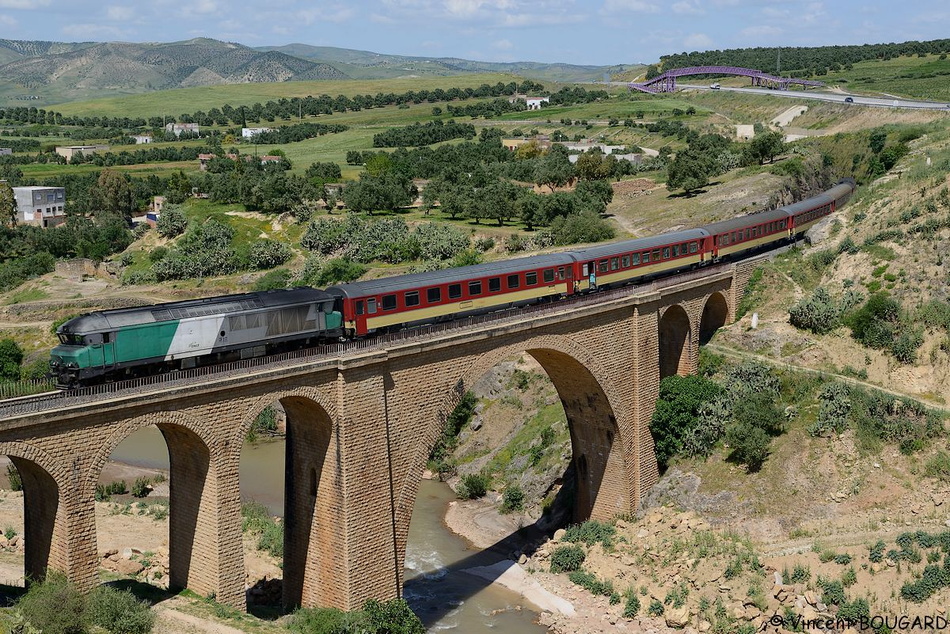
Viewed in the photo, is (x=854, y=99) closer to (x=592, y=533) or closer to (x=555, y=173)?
(x=555, y=173)

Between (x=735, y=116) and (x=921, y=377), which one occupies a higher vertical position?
(x=735, y=116)

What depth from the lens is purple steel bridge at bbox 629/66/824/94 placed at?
13812 cm

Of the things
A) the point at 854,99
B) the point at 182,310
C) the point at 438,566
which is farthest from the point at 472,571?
the point at 854,99

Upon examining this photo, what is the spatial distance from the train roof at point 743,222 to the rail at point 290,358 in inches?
400

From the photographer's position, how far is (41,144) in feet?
525

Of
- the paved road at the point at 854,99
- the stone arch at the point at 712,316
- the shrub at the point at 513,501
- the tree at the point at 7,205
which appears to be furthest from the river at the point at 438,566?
the paved road at the point at 854,99

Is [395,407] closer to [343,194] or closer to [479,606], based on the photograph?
[479,606]

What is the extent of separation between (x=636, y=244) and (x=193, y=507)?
1009 inches

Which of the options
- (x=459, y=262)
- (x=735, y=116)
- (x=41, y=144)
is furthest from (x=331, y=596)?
(x=41, y=144)

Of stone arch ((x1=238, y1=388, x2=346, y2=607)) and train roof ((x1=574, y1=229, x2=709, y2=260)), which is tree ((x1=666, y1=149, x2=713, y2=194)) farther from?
stone arch ((x1=238, y1=388, x2=346, y2=607))

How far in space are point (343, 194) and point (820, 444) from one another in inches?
2463

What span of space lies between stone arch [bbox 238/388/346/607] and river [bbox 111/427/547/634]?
212 inches

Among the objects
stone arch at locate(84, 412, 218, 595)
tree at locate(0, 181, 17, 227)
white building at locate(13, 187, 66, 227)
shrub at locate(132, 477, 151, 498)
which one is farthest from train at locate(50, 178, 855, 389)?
white building at locate(13, 187, 66, 227)

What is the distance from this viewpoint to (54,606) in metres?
23.7
